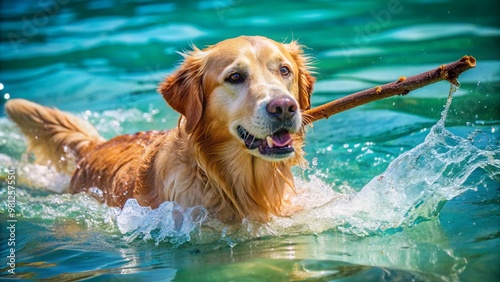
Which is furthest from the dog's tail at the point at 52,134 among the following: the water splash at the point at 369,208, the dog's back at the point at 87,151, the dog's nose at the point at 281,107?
the dog's nose at the point at 281,107

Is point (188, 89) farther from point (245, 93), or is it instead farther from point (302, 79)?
point (302, 79)

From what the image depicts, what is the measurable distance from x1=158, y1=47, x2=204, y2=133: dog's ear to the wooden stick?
2.57 feet

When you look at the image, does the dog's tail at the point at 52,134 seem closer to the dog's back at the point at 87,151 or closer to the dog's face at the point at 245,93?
the dog's back at the point at 87,151

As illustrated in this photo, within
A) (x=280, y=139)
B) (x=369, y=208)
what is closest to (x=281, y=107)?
(x=280, y=139)

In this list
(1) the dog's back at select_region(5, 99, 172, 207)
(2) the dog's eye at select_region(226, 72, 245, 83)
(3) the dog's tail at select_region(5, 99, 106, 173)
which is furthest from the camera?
(3) the dog's tail at select_region(5, 99, 106, 173)

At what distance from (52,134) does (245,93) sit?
292 centimetres

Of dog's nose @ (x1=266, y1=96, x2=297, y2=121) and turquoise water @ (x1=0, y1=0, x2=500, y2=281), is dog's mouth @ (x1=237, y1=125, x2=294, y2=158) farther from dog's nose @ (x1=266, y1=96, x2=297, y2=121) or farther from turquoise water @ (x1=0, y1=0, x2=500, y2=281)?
turquoise water @ (x1=0, y1=0, x2=500, y2=281)

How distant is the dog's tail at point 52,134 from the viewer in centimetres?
706

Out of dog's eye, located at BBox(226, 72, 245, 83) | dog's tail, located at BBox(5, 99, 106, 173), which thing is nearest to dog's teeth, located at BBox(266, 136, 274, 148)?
dog's eye, located at BBox(226, 72, 245, 83)

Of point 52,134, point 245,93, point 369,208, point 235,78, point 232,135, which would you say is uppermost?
point 52,134

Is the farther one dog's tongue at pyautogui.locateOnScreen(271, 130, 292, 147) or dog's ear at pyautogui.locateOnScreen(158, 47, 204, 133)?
dog's ear at pyautogui.locateOnScreen(158, 47, 204, 133)

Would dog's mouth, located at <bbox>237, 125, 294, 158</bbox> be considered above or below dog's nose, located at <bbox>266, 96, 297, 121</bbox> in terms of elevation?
below

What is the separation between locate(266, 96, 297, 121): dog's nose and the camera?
15.1ft

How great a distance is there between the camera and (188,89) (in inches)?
205
